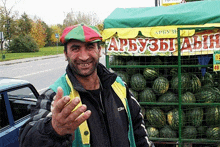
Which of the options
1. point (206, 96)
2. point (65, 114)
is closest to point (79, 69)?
point (65, 114)

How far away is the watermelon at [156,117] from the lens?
4.66m

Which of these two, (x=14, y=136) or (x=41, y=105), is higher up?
(x=41, y=105)

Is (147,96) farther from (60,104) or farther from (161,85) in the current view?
(60,104)

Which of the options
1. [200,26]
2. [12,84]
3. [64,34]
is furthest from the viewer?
[200,26]

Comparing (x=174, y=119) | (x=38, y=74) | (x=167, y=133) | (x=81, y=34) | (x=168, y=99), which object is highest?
(x=81, y=34)

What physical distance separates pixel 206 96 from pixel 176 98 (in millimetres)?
532

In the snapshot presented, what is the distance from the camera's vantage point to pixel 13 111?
3.89m

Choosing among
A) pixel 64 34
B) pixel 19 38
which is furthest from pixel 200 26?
pixel 19 38

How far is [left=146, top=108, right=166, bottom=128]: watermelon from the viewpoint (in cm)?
466

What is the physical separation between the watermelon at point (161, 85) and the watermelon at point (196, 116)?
0.63m

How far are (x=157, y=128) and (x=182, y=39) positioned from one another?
70.0 inches

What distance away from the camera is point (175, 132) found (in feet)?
15.4

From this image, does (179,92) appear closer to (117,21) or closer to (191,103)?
(191,103)

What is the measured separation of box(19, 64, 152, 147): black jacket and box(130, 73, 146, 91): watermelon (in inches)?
99.1
